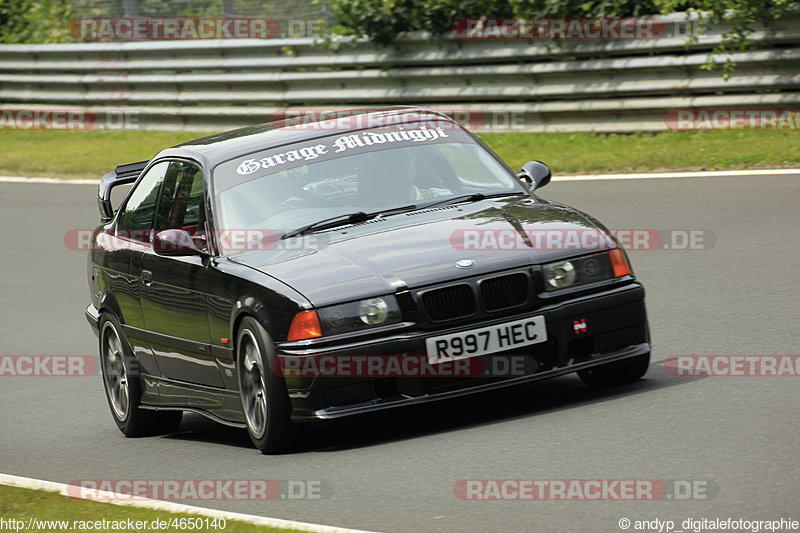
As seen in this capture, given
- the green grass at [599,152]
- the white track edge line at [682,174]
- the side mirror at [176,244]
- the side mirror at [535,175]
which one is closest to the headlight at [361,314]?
the side mirror at [176,244]

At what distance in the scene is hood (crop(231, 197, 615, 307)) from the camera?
661 cm

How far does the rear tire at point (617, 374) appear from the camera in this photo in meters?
7.22

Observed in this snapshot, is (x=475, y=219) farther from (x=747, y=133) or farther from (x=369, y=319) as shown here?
(x=747, y=133)

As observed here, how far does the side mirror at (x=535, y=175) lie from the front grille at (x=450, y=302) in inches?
66.6

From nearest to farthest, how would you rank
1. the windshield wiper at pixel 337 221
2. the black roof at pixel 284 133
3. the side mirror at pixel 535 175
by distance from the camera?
the windshield wiper at pixel 337 221 < the black roof at pixel 284 133 < the side mirror at pixel 535 175

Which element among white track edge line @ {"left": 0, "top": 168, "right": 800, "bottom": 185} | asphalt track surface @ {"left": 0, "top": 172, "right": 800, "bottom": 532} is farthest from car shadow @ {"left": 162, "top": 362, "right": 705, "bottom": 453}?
white track edge line @ {"left": 0, "top": 168, "right": 800, "bottom": 185}

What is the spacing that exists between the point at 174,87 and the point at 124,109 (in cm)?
129

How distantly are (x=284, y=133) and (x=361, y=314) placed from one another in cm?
196

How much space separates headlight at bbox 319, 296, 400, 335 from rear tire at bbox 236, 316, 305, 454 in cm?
31

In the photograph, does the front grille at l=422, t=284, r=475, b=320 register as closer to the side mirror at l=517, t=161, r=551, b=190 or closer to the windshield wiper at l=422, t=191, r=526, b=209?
the windshield wiper at l=422, t=191, r=526, b=209

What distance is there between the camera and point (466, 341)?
21.5ft

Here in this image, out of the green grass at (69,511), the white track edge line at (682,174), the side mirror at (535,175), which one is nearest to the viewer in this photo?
the green grass at (69,511)

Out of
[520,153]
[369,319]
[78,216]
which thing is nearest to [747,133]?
[520,153]

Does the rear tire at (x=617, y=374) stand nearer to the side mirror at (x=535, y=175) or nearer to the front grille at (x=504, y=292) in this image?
the front grille at (x=504, y=292)
